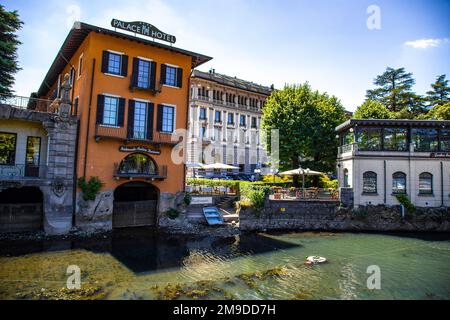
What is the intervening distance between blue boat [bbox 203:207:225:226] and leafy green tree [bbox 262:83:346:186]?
12.3 metres

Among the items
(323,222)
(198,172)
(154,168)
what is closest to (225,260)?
(154,168)

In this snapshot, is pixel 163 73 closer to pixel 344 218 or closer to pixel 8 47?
pixel 8 47

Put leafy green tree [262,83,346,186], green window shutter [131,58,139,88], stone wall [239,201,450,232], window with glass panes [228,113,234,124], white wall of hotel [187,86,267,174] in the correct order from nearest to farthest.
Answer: green window shutter [131,58,139,88], stone wall [239,201,450,232], leafy green tree [262,83,346,186], white wall of hotel [187,86,267,174], window with glass panes [228,113,234,124]

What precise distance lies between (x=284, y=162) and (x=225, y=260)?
784 inches

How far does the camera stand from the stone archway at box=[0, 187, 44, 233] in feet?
62.0

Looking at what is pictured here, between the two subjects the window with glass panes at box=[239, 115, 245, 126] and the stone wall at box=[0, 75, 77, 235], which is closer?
the stone wall at box=[0, 75, 77, 235]

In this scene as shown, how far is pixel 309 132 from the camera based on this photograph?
32125 mm

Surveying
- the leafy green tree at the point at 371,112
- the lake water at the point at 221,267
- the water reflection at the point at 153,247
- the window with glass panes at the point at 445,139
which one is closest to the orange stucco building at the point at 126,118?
the water reflection at the point at 153,247

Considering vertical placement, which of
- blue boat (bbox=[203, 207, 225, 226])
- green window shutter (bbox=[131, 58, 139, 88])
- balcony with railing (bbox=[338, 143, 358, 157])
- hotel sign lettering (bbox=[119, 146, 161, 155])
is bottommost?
blue boat (bbox=[203, 207, 225, 226])

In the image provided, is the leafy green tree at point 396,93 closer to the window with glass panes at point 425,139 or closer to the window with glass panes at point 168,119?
Answer: the window with glass panes at point 425,139

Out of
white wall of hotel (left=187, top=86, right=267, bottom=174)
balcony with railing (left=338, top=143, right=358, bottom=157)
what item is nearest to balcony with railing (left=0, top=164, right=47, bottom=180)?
balcony with railing (left=338, top=143, right=358, bottom=157)

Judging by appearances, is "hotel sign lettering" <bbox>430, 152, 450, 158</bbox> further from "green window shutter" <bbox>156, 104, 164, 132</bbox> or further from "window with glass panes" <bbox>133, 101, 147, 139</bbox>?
"window with glass panes" <bbox>133, 101, 147, 139</bbox>

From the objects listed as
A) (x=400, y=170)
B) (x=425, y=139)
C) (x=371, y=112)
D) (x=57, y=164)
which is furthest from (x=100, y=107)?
(x=371, y=112)
